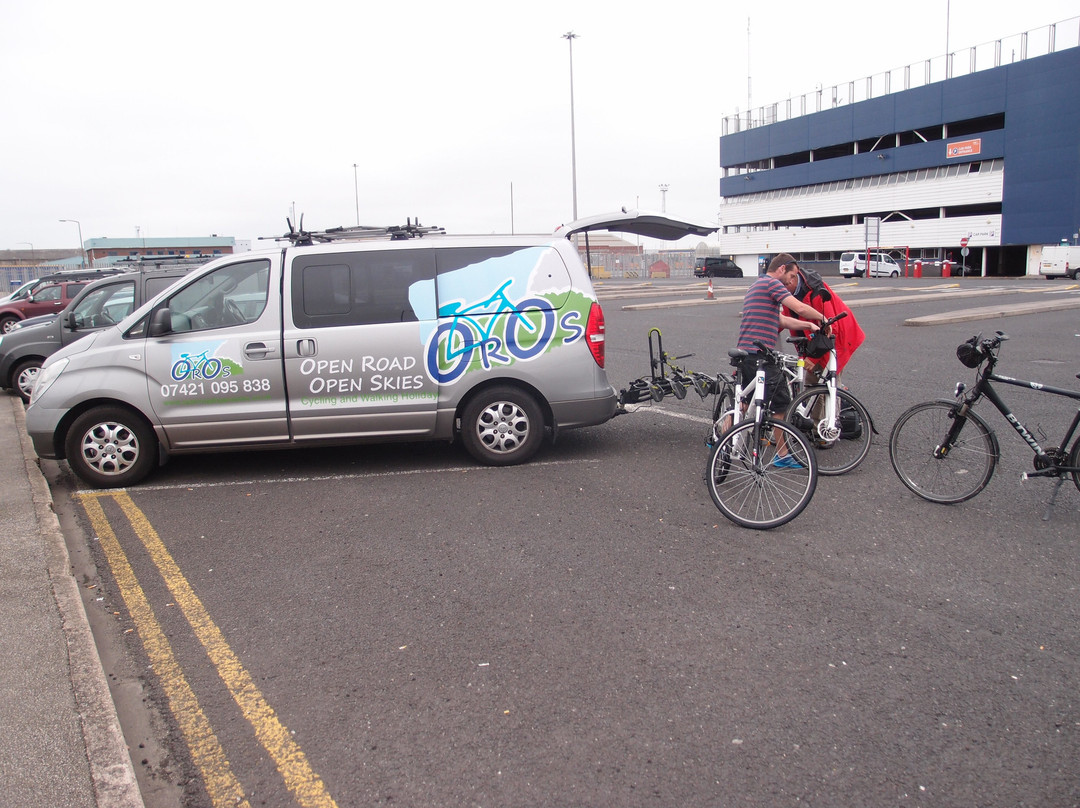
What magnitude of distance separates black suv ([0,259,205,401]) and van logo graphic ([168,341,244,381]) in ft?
13.6

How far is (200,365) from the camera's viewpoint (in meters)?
7.14

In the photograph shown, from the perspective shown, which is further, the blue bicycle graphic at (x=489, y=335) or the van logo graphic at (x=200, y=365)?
the blue bicycle graphic at (x=489, y=335)

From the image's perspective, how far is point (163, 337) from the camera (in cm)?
720

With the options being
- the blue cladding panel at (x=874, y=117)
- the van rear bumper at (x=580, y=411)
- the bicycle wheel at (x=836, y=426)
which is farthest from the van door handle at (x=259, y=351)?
the blue cladding panel at (x=874, y=117)

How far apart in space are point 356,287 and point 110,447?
98.6 inches

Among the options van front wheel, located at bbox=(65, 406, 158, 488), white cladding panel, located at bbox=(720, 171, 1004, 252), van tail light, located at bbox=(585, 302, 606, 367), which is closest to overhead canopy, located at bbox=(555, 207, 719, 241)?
van tail light, located at bbox=(585, 302, 606, 367)

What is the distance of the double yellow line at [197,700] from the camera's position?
10.3 feet

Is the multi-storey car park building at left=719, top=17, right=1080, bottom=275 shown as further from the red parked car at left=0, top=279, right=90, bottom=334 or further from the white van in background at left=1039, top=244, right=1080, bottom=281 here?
the red parked car at left=0, top=279, right=90, bottom=334

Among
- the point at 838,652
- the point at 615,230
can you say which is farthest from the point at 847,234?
the point at 838,652

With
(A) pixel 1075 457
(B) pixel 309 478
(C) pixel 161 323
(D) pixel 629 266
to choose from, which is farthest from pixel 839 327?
(D) pixel 629 266

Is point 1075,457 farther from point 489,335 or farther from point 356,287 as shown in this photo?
point 356,287

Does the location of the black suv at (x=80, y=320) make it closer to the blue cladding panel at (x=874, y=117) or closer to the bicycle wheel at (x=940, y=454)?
the bicycle wheel at (x=940, y=454)

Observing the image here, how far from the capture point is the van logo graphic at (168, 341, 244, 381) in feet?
23.4

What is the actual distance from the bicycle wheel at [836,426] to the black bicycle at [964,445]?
24.9 inches
